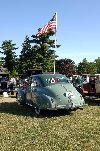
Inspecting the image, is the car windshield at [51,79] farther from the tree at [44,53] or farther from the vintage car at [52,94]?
the tree at [44,53]

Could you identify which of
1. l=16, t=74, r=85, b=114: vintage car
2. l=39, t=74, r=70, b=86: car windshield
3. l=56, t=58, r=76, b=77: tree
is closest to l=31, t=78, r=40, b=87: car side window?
l=16, t=74, r=85, b=114: vintage car

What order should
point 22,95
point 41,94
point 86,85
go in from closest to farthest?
point 41,94 → point 22,95 → point 86,85

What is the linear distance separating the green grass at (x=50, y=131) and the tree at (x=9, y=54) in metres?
57.1

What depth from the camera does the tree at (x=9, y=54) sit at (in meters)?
70.2

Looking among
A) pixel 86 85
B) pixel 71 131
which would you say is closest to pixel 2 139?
pixel 71 131

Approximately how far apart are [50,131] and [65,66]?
168ft

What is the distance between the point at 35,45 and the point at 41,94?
164 feet

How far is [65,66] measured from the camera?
2386 inches

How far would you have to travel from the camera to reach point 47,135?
918cm

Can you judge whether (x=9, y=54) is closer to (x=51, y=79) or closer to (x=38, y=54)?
(x=38, y=54)

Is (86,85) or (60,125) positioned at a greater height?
(86,85)

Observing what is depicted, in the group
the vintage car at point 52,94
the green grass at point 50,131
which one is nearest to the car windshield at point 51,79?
the vintage car at point 52,94

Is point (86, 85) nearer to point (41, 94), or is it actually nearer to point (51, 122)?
point (41, 94)

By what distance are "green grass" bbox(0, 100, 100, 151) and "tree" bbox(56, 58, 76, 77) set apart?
153ft
